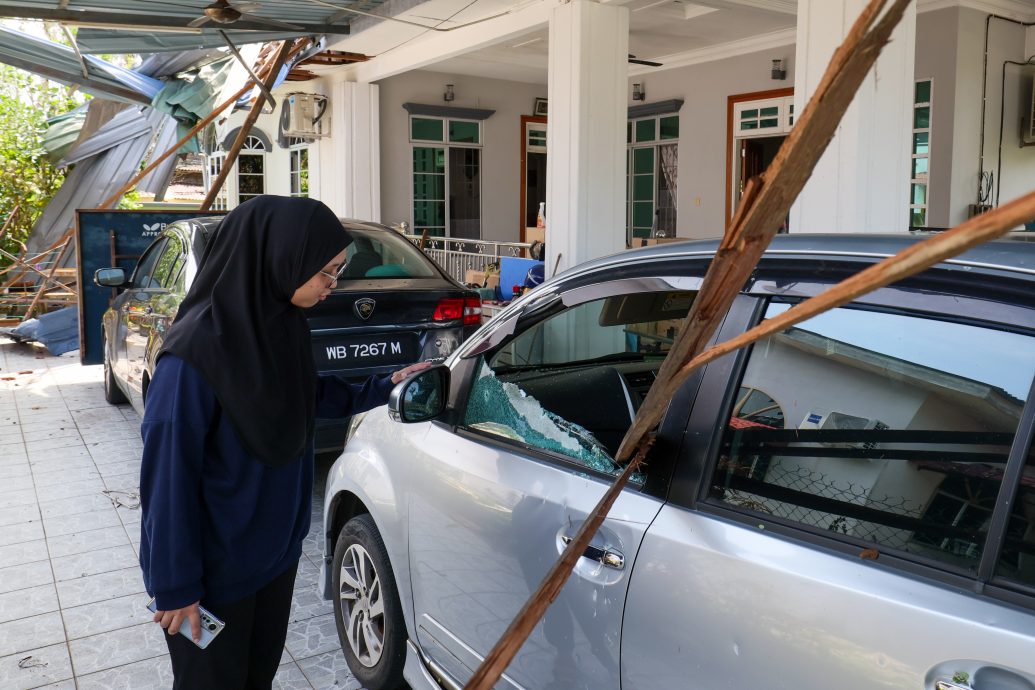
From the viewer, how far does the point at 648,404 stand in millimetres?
1413

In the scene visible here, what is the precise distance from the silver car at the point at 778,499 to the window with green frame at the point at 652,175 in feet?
34.6

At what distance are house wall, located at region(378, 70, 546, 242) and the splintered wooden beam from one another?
12.8 m

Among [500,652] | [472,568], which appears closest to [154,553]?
[472,568]

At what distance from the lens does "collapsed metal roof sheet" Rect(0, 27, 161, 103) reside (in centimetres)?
880

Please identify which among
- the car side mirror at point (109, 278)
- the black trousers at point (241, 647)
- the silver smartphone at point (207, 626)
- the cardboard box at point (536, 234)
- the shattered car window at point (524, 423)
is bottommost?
the black trousers at point (241, 647)

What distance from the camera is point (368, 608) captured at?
327 centimetres

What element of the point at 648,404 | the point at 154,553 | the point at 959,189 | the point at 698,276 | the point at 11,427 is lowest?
the point at 11,427

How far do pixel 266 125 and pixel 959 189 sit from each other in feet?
41.1

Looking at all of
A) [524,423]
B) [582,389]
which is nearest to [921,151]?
[582,389]

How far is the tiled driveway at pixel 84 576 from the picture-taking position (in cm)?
360

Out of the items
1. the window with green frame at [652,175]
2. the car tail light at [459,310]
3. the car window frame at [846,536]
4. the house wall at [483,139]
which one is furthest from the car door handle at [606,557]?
the house wall at [483,139]

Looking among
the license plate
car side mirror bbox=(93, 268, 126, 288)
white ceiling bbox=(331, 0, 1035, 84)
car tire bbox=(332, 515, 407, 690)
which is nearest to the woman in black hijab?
car tire bbox=(332, 515, 407, 690)

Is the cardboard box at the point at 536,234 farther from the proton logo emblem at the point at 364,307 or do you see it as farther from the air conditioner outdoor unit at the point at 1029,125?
the air conditioner outdoor unit at the point at 1029,125

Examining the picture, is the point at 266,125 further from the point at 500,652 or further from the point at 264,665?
the point at 500,652
